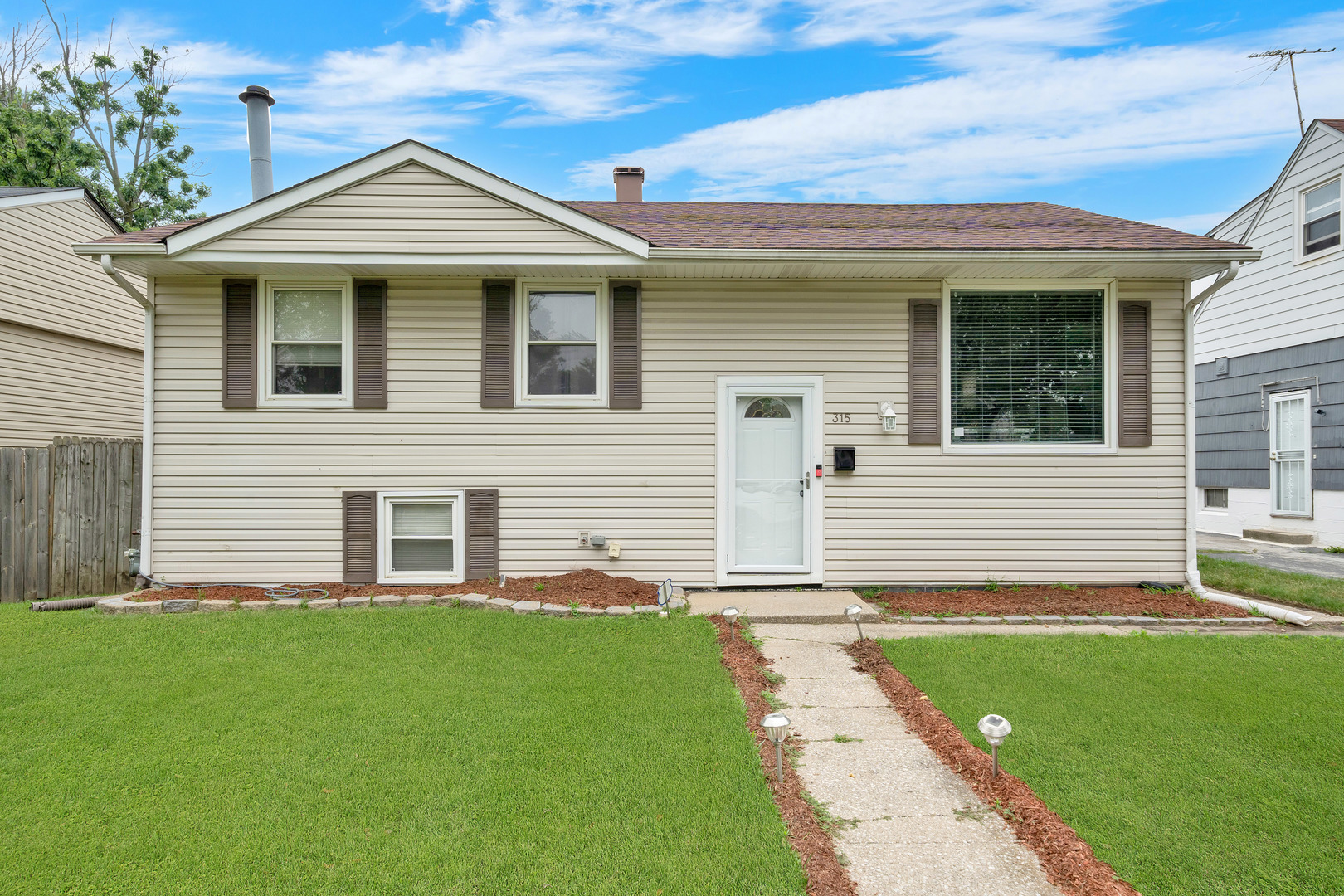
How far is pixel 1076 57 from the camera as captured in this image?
1049 cm

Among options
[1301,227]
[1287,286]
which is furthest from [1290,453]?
Answer: [1301,227]

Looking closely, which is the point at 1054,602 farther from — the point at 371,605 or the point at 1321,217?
the point at 1321,217

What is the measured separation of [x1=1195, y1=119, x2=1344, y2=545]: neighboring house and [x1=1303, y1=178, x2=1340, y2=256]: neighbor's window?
15mm

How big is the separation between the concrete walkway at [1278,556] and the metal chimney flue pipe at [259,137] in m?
12.6

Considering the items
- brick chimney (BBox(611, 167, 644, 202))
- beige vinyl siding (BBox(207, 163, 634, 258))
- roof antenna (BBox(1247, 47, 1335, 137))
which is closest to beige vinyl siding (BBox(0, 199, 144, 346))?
beige vinyl siding (BBox(207, 163, 634, 258))

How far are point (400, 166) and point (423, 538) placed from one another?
11.4ft

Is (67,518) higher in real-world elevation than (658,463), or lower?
lower

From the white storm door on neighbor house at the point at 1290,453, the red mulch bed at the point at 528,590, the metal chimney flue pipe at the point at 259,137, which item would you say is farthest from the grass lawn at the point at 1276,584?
the metal chimney flue pipe at the point at 259,137

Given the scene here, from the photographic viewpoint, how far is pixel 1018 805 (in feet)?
8.67

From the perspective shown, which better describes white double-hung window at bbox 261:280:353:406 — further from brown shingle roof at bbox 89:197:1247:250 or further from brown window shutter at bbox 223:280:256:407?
brown shingle roof at bbox 89:197:1247:250

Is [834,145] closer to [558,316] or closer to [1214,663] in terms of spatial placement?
[558,316]

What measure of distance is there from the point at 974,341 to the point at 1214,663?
10.9 feet

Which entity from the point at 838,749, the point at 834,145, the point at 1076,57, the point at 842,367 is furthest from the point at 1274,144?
the point at 838,749

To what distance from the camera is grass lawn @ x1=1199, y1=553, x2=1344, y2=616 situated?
19.9ft
